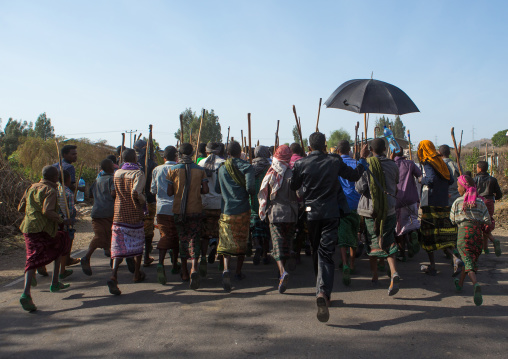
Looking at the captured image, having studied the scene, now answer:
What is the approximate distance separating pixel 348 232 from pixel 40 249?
409cm

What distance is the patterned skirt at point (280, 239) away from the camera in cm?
554

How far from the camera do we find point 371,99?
6547mm

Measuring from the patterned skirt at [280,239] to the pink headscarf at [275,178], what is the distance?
246 mm

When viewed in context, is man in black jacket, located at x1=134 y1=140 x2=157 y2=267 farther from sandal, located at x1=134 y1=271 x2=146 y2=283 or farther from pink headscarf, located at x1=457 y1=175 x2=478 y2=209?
pink headscarf, located at x1=457 y1=175 x2=478 y2=209

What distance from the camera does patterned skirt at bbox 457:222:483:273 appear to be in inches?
198

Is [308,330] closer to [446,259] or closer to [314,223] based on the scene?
[314,223]

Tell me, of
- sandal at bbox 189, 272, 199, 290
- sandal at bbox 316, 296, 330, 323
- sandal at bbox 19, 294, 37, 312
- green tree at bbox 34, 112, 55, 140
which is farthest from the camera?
green tree at bbox 34, 112, 55, 140

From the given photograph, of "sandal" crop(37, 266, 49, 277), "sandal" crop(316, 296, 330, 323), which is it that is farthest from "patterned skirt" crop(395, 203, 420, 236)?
"sandal" crop(37, 266, 49, 277)

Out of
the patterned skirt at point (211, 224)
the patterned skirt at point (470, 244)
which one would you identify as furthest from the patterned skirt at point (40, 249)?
the patterned skirt at point (470, 244)

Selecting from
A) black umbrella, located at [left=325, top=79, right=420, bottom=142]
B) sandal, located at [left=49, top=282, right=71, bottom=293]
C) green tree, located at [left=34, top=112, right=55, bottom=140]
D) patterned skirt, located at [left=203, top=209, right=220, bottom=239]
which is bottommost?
sandal, located at [left=49, top=282, right=71, bottom=293]

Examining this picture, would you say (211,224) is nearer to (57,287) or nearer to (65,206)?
(65,206)

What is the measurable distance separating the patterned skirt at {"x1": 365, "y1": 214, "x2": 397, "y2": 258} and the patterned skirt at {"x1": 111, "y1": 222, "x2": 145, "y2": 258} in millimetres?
3153

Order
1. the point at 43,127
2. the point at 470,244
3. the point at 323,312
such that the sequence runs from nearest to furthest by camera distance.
A: the point at 323,312 < the point at 470,244 < the point at 43,127

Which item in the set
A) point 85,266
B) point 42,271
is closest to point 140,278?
point 85,266
